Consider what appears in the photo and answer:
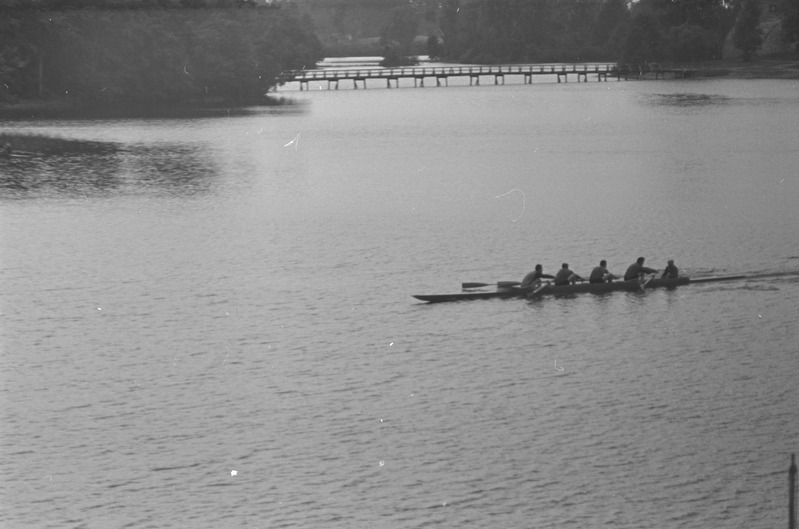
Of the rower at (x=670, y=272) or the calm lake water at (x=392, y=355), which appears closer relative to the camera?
the calm lake water at (x=392, y=355)

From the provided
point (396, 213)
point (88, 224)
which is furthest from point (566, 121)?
point (88, 224)

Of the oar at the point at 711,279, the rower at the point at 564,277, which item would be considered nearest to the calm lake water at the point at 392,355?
the oar at the point at 711,279

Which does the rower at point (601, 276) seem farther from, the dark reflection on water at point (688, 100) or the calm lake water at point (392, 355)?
the dark reflection on water at point (688, 100)

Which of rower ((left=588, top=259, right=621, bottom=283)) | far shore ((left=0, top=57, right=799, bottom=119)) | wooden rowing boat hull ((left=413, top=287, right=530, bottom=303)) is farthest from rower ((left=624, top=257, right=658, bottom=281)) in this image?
far shore ((left=0, top=57, right=799, bottom=119))

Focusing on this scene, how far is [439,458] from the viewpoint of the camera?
38.6 m

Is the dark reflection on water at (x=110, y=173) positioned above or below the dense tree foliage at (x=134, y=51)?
below

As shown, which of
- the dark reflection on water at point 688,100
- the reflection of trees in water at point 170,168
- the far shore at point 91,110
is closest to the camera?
the reflection of trees in water at point 170,168

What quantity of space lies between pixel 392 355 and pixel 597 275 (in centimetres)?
1177

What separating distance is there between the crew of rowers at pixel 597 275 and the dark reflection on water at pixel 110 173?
4303 cm

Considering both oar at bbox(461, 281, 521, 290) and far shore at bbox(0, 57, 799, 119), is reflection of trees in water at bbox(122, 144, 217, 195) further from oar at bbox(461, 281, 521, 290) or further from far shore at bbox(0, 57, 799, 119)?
oar at bbox(461, 281, 521, 290)

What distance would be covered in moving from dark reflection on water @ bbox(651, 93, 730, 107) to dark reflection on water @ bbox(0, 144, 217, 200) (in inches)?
2796

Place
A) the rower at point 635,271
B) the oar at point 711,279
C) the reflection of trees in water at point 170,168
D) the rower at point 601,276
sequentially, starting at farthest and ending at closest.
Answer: the reflection of trees in water at point 170,168
the oar at point 711,279
the rower at point 635,271
the rower at point 601,276

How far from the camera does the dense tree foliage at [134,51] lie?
150 m

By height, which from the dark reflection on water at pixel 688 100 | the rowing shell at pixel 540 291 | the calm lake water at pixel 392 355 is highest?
the dark reflection on water at pixel 688 100
